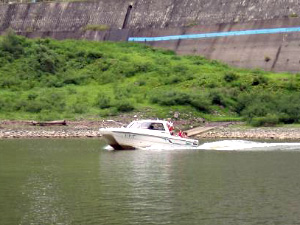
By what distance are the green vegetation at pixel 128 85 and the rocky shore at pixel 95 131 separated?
1.72 meters

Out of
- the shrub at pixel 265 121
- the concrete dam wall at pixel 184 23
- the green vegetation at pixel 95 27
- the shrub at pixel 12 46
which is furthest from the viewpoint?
the green vegetation at pixel 95 27

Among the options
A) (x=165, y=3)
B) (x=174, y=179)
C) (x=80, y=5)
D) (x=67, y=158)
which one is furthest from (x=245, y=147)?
(x=80, y=5)

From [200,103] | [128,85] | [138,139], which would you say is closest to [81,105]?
[128,85]

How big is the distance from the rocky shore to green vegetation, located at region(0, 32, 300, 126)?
5.64 ft

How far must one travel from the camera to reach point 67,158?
99.5 ft

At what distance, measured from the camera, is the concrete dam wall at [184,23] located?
5800 centimetres

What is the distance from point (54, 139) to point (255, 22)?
2503 centimetres

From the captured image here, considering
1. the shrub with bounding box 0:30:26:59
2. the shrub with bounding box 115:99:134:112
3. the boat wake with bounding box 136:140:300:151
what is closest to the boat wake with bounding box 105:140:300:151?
the boat wake with bounding box 136:140:300:151

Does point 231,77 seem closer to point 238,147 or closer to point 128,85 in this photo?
point 128,85

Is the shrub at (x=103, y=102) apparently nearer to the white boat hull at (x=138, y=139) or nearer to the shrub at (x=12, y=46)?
the shrub at (x=12, y=46)

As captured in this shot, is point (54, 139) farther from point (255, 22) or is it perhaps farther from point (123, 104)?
point (255, 22)

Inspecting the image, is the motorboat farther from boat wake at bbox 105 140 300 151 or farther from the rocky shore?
the rocky shore

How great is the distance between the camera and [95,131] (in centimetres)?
4344

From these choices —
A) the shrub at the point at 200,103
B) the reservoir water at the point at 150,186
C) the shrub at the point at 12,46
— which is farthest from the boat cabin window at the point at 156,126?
the shrub at the point at 12,46
